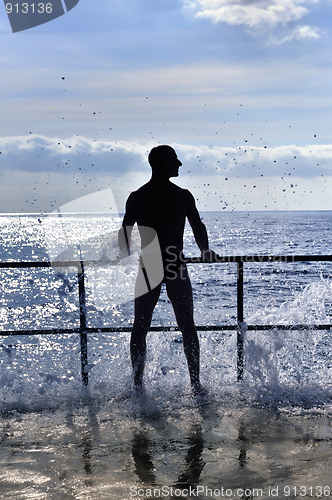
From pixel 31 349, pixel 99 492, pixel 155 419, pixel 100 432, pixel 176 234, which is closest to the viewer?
pixel 99 492

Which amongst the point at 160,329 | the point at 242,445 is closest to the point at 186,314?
the point at 160,329

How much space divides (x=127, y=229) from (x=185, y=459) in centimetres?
150

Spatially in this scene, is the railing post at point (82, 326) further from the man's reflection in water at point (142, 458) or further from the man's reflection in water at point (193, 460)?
the man's reflection in water at point (193, 460)

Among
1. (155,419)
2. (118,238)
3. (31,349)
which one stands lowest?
(31,349)

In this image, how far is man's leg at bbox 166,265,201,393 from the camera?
3041 mm

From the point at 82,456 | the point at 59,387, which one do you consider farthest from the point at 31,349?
the point at 82,456

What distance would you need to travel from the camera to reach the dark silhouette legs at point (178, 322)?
3.04 meters

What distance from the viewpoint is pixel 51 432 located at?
2.50 metres

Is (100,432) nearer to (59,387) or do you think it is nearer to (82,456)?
(82,456)

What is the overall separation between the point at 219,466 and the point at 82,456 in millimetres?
671

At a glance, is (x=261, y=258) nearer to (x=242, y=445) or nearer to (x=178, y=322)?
(x=178, y=322)

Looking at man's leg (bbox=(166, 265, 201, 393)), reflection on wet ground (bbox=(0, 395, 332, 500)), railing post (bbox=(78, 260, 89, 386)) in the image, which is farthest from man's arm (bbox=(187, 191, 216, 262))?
reflection on wet ground (bbox=(0, 395, 332, 500))

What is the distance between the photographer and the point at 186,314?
3090mm

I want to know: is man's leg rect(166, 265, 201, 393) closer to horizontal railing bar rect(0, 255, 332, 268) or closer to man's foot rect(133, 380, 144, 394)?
horizontal railing bar rect(0, 255, 332, 268)
